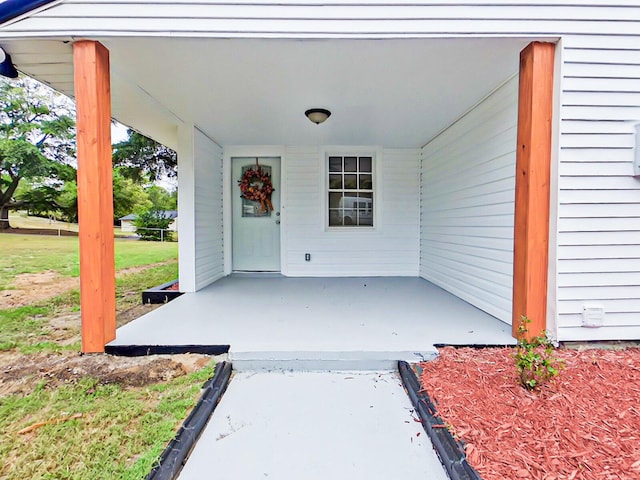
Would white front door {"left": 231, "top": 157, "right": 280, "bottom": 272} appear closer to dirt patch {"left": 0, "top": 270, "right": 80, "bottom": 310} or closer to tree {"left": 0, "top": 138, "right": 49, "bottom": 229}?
dirt patch {"left": 0, "top": 270, "right": 80, "bottom": 310}

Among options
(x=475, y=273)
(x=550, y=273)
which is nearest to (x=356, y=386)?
(x=550, y=273)

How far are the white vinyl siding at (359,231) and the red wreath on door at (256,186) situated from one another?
1.28 feet

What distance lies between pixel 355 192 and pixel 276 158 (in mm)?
1483

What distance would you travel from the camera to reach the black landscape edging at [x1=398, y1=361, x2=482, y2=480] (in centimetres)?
133

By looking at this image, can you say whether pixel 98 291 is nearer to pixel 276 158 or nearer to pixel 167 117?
pixel 167 117

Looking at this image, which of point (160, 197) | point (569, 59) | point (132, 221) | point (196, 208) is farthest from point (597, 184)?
Answer: point (160, 197)

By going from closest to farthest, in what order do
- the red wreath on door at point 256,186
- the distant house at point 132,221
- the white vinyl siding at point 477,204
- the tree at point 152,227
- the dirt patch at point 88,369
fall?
1. the dirt patch at point 88,369
2. the white vinyl siding at point 477,204
3. the red wreath on door at point 256,186
4. the tree at point 152,227
5. the distant house at point 132,221

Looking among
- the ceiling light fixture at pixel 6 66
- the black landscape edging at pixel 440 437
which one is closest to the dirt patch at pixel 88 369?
the black landscape edging at pixel 440 437

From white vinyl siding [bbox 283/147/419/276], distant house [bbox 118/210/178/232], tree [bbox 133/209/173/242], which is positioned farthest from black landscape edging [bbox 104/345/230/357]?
distant house [bbox 118/210/178/232]

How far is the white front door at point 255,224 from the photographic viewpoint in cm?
562

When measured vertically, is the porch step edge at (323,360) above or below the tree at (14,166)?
below

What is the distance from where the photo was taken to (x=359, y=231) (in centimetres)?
560

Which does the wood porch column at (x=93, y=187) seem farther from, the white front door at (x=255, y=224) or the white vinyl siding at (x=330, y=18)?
the white front door at (x=255, y=224)

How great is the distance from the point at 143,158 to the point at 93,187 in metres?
8.53
